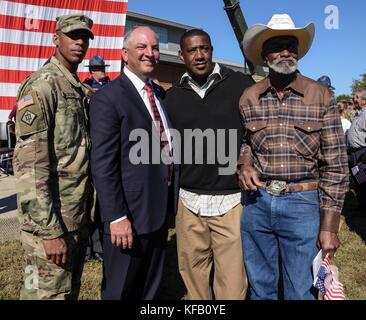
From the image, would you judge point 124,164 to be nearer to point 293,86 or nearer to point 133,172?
point 133,172

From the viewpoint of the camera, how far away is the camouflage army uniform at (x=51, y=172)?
7.19 ft

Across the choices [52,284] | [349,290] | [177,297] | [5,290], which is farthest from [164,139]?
[349,290]

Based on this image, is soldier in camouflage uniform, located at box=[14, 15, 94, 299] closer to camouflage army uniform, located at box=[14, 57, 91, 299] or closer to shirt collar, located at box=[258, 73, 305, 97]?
camouflage army uniform, located at box=[14, 57, 91, 299]

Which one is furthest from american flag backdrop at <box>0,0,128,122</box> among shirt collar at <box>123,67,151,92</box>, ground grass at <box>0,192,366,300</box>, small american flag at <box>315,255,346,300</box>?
small american flag at <box>315,255,346,300</box>

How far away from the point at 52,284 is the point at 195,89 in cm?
168

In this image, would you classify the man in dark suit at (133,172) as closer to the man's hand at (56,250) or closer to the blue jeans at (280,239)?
the man's hand at (56,250)

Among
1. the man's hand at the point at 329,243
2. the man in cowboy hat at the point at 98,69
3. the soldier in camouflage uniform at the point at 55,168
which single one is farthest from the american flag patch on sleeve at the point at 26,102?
the man in cowboy hat at the point at 98,69

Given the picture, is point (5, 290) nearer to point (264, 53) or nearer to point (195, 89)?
point (195, 89)

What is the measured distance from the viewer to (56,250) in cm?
223

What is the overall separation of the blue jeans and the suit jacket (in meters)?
0.62

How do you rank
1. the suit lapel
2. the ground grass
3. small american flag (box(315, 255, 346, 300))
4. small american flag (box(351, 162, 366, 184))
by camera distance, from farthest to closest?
small american flag (box(351, 162, 366, 184)) < the ground grass < the suit lapel < small american flag (box(315, 255, 346, 300))

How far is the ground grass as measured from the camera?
12.5 ft

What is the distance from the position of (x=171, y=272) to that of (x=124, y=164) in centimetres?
235

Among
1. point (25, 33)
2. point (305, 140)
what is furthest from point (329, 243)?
point (25, 33)
